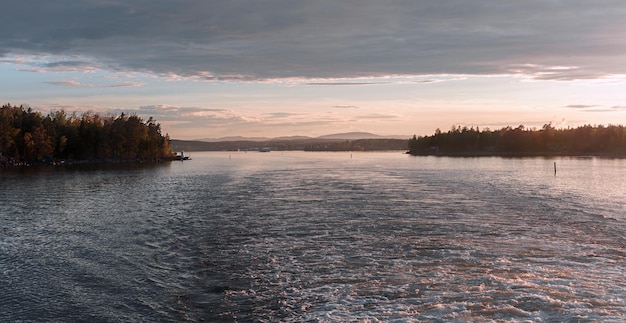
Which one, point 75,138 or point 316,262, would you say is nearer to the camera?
point 316,262

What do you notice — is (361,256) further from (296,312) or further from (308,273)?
(296,312)

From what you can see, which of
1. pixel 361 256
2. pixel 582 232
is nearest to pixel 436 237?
pixel 361 256

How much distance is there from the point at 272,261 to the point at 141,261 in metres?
4.49

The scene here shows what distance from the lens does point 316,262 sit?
17.0 m

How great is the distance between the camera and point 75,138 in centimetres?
13750

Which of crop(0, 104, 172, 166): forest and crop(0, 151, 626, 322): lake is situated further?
crop(0, 104, 172, 166): forest

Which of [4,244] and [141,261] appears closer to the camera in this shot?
[141,261]

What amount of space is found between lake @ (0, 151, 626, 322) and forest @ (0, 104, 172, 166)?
94.2 meters

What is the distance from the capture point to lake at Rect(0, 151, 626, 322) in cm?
1207

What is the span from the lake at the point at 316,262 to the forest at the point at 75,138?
94.2m

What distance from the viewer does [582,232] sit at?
22078mm

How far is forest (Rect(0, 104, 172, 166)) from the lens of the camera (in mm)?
113875

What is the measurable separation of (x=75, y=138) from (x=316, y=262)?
137154 mm

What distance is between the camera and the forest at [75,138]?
374ft
